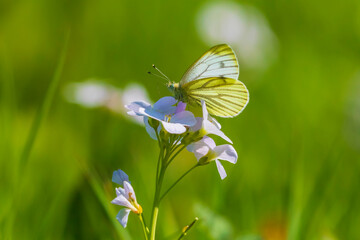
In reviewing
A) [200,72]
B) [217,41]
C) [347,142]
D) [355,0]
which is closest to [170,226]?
[200,72]

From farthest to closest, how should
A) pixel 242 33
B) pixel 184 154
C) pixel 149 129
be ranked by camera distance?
1. pixel 242 33
2. pixel 184 154
3. pixel 149 129

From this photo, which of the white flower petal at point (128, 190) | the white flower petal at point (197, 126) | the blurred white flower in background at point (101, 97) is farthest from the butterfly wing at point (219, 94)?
the blurred white flower in background at point (101, 97)

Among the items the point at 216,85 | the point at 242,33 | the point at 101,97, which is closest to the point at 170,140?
the point at 216,85

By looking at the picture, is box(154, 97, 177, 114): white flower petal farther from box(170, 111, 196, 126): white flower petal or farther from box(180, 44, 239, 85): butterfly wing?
box(180, 44, 239, 85): butterfly wing

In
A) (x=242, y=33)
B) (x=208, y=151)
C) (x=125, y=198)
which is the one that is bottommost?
(x=242, y=33)

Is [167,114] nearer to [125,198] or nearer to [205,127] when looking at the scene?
[205,127]

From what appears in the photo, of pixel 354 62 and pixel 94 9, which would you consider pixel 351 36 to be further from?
pixel 94 9
